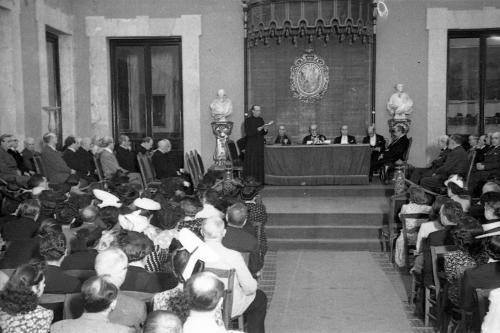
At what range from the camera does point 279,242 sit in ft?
24.8

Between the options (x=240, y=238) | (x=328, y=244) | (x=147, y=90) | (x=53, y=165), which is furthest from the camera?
(x=147, y=90)

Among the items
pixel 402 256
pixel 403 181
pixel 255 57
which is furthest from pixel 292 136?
pixel 402 256

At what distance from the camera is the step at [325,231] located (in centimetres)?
765

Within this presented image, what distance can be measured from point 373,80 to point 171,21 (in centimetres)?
426

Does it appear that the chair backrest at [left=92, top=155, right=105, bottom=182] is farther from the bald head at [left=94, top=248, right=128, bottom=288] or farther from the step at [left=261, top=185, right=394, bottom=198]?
the bald head at [left=94, top=248, right=128, bottom=288]

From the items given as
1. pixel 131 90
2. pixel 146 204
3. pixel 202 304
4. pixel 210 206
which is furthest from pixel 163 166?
pixel 202 304

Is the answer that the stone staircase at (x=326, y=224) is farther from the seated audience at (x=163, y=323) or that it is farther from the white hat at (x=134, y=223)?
the seated audience at (x=163, y=323)

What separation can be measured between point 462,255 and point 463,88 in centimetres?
945

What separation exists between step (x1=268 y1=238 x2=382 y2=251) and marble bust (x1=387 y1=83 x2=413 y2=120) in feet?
16.4

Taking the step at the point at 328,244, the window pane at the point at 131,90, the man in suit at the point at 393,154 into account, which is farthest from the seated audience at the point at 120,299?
the window pane at the point at 131,90

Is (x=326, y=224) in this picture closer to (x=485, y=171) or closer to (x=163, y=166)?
(x=485, y=171)

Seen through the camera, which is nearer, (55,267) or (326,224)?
(55,267)

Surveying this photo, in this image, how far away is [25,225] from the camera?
16.1ft

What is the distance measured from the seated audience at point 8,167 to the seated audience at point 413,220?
4785 mm
